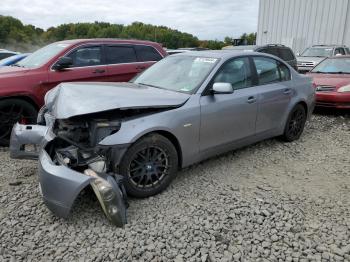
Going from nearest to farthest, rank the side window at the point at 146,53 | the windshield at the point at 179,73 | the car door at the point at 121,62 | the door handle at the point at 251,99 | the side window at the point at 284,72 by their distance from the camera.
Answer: the windshield at the point at 179,73 < the door handle at the point at 251,99 < the side window at the point at 284,72 < the car door at the point at 121,62 < the side window at the point at 146,53

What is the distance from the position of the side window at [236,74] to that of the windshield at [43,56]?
3.19 m

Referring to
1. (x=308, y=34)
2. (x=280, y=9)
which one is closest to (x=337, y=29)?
(x=308, y=34)

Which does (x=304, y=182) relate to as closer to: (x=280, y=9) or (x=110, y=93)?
(x=110, y=93)

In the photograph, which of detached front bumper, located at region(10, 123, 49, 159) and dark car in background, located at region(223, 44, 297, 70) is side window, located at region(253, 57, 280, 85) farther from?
dark car in background, located at region(223, 44, 297, 70)

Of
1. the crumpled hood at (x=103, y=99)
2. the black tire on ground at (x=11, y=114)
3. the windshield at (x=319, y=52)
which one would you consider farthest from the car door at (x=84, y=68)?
the windshield at (x=319, y=52)

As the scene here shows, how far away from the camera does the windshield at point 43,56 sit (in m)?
5.88

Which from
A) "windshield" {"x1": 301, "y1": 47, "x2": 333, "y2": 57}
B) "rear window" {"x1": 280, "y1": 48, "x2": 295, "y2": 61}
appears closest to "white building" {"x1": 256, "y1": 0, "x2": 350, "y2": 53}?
"windshield" {"x1": 301, "y1": 47, "x2": 333, "y2": 57}

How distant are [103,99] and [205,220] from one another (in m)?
1.59

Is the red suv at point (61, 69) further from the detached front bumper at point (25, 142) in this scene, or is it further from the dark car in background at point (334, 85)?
the dark car in background at point (334, 85)

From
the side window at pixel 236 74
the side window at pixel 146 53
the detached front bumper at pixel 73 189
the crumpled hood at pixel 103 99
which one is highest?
the side window at pixel 146 53

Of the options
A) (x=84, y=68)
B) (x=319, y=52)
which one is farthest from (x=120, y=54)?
(x=319, y=52)

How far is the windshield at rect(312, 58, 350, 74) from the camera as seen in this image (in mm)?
8375

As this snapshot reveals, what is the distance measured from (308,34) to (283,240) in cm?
1975

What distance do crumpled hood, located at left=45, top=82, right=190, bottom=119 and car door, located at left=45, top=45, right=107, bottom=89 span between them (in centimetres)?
164
